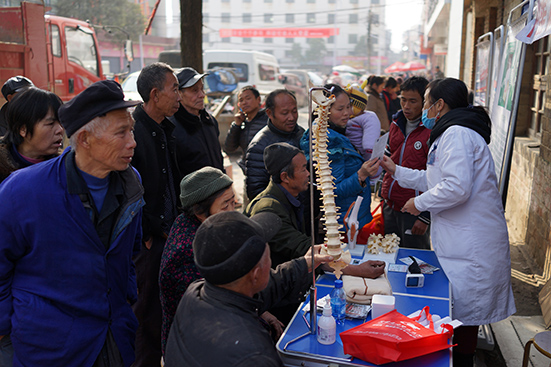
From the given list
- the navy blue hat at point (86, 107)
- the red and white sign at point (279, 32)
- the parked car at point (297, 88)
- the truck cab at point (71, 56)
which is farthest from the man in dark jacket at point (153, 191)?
the red and white sign at point (279, 32)

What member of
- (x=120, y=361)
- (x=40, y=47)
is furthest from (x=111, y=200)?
(x=40, y=47)

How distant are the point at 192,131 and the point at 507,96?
114 inches

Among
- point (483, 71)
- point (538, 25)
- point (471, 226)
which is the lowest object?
point (471, 226)

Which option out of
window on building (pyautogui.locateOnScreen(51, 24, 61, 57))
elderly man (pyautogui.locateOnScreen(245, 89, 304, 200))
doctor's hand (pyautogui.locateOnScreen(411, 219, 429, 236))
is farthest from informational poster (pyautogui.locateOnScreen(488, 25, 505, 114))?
window on building (pyautogui.locateOnScreen(51, 24, 61, 57))

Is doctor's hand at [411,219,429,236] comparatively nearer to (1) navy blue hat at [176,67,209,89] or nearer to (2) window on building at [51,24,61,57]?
(1) navy blue hat at [176,67,209,89]

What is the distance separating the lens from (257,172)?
421 cm

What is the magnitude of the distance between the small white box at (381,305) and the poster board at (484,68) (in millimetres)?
4006

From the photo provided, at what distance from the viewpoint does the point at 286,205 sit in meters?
3.09

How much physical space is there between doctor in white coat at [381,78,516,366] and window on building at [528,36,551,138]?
3.58m

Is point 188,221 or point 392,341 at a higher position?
point 188,221

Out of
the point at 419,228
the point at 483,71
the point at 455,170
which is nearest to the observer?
the point at 455,170

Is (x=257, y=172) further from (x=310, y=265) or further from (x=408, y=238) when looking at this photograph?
(x=310, y=265)

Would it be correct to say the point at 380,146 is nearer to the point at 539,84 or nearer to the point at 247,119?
the point at 247,119

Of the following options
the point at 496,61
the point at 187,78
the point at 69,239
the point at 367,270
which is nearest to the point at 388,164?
the point at 367,270
